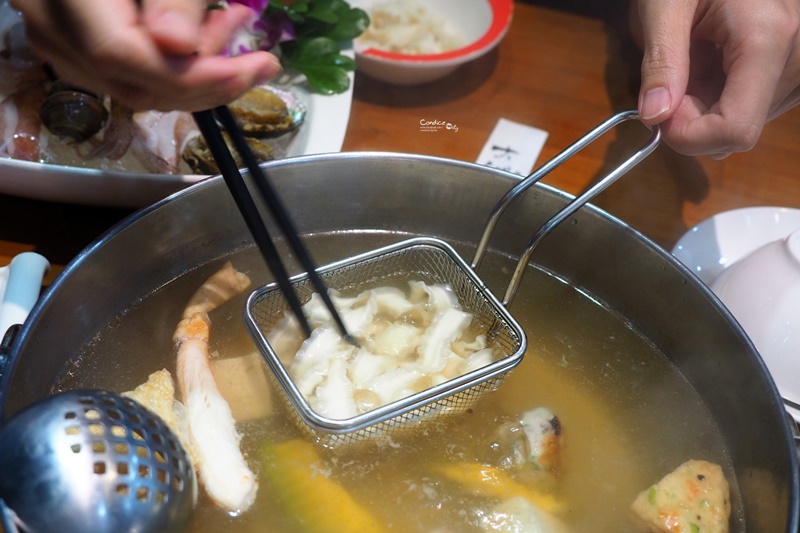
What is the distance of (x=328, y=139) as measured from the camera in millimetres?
1556

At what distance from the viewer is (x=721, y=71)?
1.29 meters

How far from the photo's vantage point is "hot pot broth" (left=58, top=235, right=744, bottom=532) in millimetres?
989

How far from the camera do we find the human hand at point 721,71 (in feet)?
3.53

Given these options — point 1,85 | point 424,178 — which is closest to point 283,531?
point 424,178

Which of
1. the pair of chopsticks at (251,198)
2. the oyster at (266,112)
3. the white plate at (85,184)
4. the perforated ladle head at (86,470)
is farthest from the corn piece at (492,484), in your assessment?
the oyster at (266,112)

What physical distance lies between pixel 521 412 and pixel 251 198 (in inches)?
22.7

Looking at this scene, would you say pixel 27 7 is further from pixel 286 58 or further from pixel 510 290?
pixel 286 58

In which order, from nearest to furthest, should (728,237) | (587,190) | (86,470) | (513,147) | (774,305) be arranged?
(86,470), (587,190), (774,305), (728,237), (513,147)

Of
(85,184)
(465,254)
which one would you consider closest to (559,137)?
(465,254)

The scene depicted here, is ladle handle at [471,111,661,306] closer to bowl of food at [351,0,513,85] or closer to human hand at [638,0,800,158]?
human hand at [638,0,800,158]

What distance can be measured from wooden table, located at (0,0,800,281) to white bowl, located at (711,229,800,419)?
12.5 inches

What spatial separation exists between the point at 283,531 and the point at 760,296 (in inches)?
38.1

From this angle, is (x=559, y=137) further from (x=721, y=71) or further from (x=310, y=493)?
(x=310, y=493)

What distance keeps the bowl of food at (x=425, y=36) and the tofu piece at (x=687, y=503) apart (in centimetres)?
124
